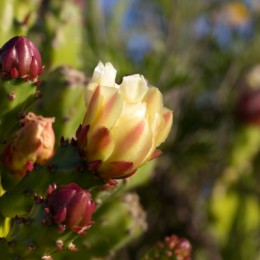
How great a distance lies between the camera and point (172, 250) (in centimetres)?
140

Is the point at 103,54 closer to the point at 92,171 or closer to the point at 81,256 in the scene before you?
the point at 81,256

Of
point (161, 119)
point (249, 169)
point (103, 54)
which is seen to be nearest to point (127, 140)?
point (161, 119)

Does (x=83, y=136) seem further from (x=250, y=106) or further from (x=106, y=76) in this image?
(x=250, y=106)

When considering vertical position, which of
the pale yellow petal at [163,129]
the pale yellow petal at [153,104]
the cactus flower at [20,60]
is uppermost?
the cactus flower at [20,60]

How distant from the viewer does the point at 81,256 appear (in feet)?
5.29

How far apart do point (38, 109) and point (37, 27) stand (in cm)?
40

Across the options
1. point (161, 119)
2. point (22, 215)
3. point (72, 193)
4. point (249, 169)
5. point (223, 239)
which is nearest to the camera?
point (72, 193)

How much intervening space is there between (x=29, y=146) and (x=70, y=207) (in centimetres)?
29

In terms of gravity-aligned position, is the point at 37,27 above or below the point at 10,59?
below

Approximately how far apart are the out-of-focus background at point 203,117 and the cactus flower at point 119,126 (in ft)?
5.18

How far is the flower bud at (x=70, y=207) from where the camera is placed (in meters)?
1.02

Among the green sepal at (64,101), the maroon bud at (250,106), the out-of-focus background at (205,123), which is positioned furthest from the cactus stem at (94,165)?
the maroon bud at (250,106)

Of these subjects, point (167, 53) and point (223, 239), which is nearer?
point (167, 53)

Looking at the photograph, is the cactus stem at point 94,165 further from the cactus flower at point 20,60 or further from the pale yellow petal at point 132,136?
the cactus flower at point 20,60
